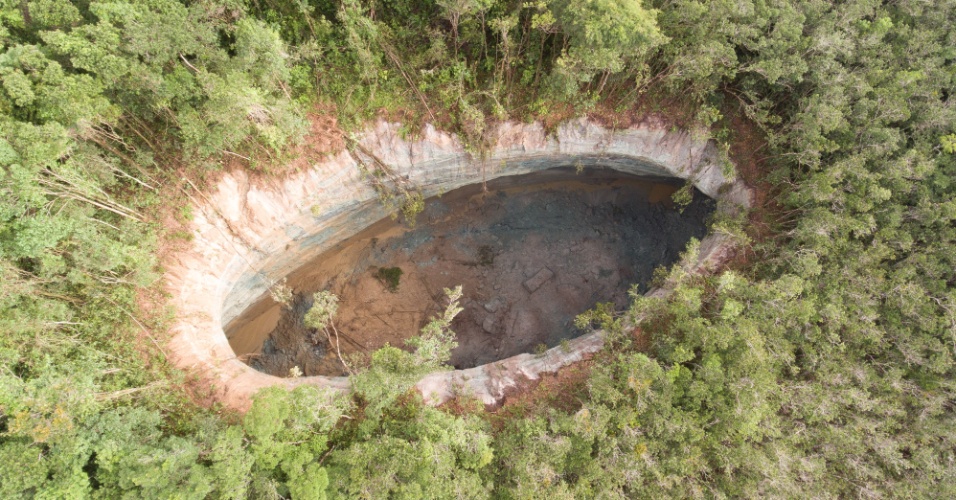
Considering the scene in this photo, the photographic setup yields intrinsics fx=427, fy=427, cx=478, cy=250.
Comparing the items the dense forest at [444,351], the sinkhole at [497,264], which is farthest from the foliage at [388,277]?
the dense forest at [444,351]

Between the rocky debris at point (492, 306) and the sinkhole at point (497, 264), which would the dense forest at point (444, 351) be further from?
the rocky debris at point (492, 306)

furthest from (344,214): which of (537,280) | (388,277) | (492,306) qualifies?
(537,280)

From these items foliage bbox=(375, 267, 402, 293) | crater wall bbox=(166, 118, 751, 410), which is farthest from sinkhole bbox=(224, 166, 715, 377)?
crater wall bbox=(166, 118, 751, 410)

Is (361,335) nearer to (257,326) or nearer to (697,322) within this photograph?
(257,326)

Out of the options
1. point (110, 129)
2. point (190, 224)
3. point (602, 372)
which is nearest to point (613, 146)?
point (602, 372)

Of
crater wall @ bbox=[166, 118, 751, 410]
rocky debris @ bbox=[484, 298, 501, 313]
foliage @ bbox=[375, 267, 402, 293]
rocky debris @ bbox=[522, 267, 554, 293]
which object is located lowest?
rocky debris @ bbox=[484, 298, 501, 313]

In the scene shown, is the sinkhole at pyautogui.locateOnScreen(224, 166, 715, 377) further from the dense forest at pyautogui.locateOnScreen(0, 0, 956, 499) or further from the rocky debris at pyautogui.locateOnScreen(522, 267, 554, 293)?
the dense forest at pyautogui.locateOnScreen(0, 0, 956, 499)
